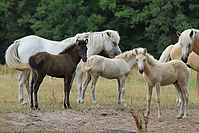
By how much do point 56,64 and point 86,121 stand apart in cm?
186

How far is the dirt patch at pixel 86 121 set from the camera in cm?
575

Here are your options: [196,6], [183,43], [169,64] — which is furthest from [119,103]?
[196,6]

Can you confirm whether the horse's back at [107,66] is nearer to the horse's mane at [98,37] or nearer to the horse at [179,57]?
the horse's mane at [98,37]

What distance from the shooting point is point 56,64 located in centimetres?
725

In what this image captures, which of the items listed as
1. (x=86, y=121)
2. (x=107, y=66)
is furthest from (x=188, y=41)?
(x=86, y=121)

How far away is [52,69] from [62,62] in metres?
0.37

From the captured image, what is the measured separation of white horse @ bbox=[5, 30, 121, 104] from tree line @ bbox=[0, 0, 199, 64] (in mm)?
13467

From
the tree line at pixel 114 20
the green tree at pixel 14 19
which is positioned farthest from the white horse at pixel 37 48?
the green tree at pixel 14 19

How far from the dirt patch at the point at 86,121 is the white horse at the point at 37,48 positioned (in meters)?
1.85

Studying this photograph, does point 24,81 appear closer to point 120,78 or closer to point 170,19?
point 120,78

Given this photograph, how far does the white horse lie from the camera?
807cm

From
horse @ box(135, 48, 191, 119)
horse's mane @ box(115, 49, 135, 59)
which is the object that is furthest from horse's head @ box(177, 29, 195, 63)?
horse's mane @ box(115, 49, 135, 59)

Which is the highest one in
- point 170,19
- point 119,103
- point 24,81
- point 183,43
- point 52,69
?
point 170,19

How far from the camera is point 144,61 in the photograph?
255 inches
